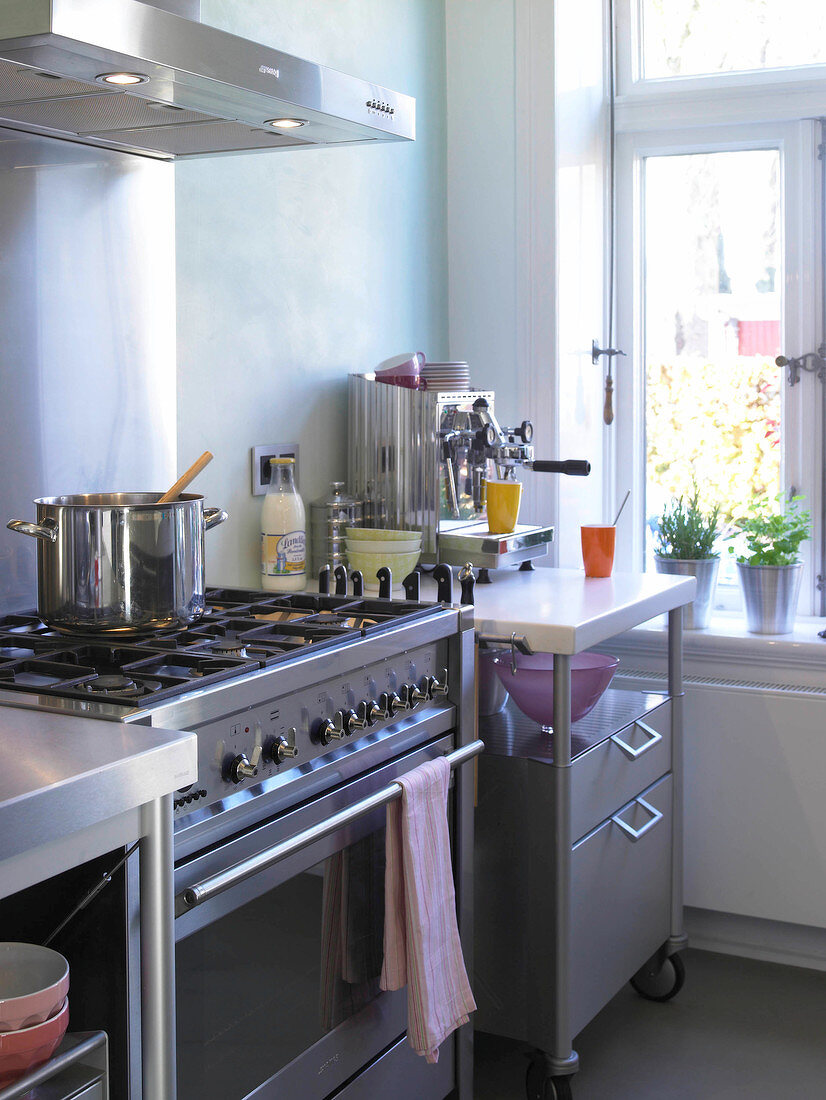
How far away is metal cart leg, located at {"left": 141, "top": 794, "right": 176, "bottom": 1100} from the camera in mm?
1111

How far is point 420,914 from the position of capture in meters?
1.62

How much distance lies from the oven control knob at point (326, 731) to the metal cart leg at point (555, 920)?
0.56 meters

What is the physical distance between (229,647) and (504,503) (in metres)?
1.08

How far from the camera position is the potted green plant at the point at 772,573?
286cm

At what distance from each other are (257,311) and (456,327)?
0.92 metres

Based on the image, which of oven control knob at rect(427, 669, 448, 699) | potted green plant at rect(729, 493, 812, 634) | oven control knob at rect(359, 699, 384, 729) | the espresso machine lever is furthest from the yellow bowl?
potted green plant at rect(729, 493, 812, 634)

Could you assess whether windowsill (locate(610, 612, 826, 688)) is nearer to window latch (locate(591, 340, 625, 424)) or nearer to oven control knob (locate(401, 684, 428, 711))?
window latch (locate(591, 340, 625, 424))

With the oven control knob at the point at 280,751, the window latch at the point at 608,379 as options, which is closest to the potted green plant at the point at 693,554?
the window latch at the point at 608,379

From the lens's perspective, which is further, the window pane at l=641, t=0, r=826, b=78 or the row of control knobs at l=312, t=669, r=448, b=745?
the window pane at l=641, t=0, r=826, b=78

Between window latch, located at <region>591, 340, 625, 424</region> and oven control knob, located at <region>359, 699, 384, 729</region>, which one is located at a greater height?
window latch, located at <region>591, 340, 625, 424</region>

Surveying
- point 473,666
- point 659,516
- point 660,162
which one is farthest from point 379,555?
point 660,162

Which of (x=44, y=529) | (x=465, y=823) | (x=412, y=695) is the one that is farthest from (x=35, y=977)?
(x=465, y=823)

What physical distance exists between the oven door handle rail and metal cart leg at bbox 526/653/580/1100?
1.44ft

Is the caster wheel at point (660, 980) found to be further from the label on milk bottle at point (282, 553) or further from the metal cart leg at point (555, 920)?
the label on milk bottle at point (282, 553)
